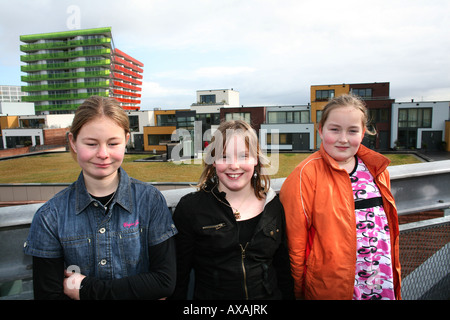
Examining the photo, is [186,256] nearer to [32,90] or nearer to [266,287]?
[266,287]

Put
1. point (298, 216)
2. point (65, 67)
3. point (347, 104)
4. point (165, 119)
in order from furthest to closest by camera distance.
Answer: point (65, 67) → point (165, 119) → point (347, 104) → point (298, 216)

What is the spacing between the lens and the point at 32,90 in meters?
69.8

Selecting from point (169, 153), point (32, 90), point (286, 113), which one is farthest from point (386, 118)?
point (32, 90)

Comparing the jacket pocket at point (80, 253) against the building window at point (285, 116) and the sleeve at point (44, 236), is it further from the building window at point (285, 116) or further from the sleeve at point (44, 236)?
the building window at point (285, 116)

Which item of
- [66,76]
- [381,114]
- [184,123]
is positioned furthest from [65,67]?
[381,114]

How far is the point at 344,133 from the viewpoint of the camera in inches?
77.7

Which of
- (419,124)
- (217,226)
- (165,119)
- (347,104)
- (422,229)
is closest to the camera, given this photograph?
(217,226)

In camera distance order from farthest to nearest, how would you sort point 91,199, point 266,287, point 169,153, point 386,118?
point 386,118 < point 169,153 < point 266,287 < point 91,199

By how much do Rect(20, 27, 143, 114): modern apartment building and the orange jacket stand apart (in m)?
75.1

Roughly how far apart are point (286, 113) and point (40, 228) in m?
38.5

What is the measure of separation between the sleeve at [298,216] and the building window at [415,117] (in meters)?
39.2

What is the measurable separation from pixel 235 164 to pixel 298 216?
0.53m

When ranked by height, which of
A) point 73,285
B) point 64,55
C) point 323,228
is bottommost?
point 73,285

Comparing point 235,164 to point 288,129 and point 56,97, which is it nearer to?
point 288,129
